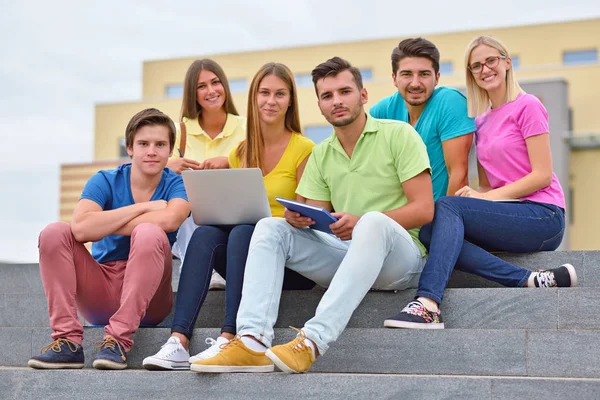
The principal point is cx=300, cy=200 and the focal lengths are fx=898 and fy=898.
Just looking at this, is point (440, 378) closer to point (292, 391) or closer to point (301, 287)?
point (292, 391)

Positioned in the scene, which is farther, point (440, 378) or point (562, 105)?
point (562, 105)

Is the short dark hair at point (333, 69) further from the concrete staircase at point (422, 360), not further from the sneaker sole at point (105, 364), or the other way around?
the sneaker sole at point (105, 364)

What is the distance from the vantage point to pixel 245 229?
3.80 metres

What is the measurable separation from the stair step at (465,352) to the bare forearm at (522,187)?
87 centimetres

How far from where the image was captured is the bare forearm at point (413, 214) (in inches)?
147

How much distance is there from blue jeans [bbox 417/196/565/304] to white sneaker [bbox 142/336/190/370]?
3.22 ft

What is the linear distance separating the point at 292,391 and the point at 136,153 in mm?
1552

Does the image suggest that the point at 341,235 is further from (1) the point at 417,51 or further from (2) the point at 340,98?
(1) the point at 417,51

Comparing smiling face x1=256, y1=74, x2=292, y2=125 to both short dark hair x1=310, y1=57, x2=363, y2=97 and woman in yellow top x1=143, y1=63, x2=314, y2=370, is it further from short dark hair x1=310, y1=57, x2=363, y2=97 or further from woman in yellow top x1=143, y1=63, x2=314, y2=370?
short dark hair x1=310, y1=57, x2=363, y2=97

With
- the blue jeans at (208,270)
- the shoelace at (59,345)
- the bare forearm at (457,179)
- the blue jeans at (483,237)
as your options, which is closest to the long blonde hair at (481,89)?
the bare forearm at (457,179)

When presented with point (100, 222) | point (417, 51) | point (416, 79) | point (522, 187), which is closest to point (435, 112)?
point (416, 79)

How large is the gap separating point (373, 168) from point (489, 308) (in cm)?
78

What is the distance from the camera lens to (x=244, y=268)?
12.2 feet

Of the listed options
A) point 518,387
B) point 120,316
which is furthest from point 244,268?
point 518,387
